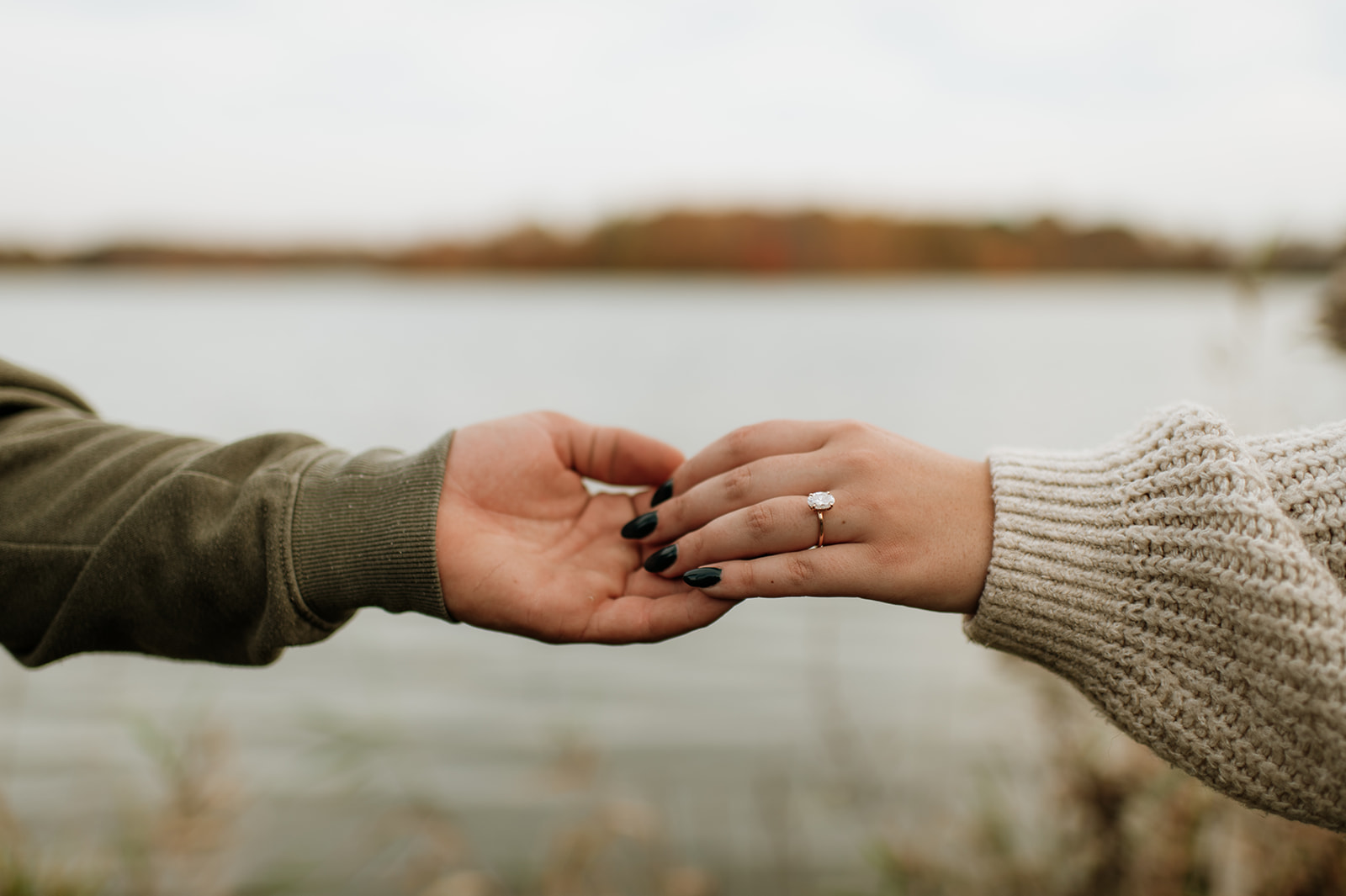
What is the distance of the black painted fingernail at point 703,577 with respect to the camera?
1697 mm

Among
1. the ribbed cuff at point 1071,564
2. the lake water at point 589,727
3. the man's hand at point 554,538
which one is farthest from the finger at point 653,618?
the lake water at point 589,727

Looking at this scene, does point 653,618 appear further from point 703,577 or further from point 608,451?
point 608,451

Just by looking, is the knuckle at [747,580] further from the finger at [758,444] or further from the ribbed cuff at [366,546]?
the ribbed cuff at [366,546]

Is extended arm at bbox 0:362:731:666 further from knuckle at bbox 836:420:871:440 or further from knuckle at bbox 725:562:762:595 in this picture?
knuckle at bbox 836:420:871:440

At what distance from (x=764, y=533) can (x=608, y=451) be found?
1.90ft

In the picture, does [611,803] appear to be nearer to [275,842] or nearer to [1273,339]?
[275,842]

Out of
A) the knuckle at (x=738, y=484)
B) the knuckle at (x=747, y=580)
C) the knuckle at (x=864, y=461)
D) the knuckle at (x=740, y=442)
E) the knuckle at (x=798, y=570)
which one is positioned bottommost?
the knuckle at (x=747, y=580)

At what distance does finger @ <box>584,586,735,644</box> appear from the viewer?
172 centimetres

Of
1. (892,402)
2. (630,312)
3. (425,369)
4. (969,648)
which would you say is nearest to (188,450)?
(969,648)

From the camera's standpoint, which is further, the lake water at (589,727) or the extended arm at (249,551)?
the lake water at (589,727)

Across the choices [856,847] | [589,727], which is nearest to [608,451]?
[856,847]

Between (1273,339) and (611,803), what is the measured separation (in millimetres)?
3771

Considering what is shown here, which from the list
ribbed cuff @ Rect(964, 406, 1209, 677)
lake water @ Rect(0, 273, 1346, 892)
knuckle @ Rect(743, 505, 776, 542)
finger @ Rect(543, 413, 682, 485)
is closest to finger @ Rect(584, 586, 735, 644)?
knuckle @ Rect(743, 505, 776, 542)

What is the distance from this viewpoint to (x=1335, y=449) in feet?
4.41
